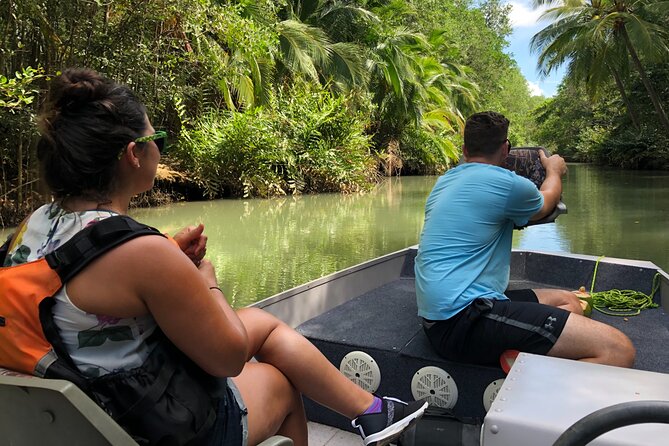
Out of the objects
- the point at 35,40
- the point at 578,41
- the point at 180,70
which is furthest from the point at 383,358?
the point at 578,41

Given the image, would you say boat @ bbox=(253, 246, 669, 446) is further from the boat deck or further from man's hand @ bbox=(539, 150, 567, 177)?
man's hand @ bbox=(539, 150, 567, 177)

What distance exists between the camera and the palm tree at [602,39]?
2138cm

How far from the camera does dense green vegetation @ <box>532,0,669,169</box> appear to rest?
861 inches

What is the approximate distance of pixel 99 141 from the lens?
112cm

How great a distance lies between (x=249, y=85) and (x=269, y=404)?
44.2ft

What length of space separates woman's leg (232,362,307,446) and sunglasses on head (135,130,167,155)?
0.62 metres

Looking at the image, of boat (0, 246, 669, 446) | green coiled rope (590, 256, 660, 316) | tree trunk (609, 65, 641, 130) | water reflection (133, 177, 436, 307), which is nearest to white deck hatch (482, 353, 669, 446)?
boat (0, 246, 669, 446)

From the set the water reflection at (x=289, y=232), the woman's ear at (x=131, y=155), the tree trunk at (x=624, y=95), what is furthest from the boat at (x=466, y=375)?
the tree trunk at (x=624, y=95)

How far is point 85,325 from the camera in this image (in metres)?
1.05

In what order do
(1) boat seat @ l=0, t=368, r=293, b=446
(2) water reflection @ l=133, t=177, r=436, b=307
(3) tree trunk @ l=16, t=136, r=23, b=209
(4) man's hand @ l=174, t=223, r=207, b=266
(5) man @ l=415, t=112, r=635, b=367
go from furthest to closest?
(3) tree trunk @ l=16, t=136, r=23, b=209, (2) water reflection @ l=133, t=177, r=436, b=307, (5) man @ l=415, t=112, r=635, b=367, (4) man's hand @ l=174, t=223, r=207, b=266, (1) boat seat @ l=0, t=368, r=293, b=446

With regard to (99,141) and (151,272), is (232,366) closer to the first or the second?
(151,272)

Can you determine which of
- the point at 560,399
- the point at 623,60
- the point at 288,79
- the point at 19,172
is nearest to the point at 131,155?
the point at 560,399

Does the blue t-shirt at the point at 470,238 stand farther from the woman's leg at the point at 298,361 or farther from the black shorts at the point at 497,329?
the woman's leg at the point at 298,361

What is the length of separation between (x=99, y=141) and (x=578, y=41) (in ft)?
87.5
